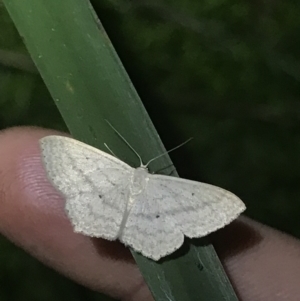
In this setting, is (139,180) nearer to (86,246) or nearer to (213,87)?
(86,246)

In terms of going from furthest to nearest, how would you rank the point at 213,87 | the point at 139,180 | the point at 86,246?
1. the point at 213,87
2. the point at 86,246
3. the point at 139,180

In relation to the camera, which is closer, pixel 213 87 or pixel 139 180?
pixel 139 180

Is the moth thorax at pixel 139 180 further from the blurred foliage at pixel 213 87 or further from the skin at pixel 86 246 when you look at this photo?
the blurred foliage at pixel 213 87

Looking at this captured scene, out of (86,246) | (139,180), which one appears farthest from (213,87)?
(86,246)

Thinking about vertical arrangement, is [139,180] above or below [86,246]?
above

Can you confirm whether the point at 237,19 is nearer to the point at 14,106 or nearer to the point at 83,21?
the point at 83,21

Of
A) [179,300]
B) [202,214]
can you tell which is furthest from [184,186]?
[179,300]

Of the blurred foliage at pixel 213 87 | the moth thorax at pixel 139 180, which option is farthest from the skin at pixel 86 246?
the moth thorax at pixel 139 180
